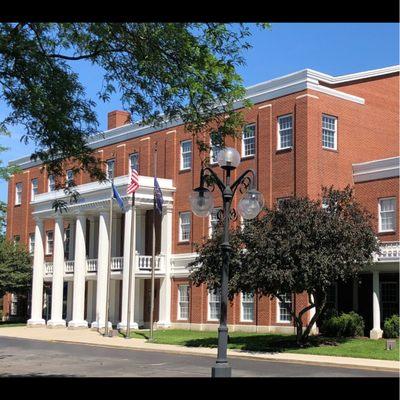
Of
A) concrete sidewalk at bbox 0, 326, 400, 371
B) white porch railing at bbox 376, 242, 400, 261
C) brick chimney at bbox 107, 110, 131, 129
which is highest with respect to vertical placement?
brick chimney at bbox 107, 110, 131, 129

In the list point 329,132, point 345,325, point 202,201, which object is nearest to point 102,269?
point 329,132

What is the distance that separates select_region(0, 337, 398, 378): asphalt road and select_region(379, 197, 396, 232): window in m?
12.2

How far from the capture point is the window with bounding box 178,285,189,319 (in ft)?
132

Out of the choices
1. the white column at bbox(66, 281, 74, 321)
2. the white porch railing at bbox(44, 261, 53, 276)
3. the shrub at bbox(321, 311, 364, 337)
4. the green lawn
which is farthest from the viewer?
the white porch railing at bbox(44, 261, 53, 276)

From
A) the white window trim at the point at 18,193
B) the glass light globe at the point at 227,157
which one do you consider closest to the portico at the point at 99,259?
the white window trim at the point at 18,193

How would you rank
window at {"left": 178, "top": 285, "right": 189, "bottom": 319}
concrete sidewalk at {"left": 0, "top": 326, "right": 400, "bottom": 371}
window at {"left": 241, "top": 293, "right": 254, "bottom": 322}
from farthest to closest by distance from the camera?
window at {"left": 178, "top": 285, "right": 189, "bottom": 319}
window at {"left": 241, "top": 293, "right": 254, "bottom": 322}
concrete sidewalk at {"left": 0, "top": 326, "right": 400, "bottom": 371}

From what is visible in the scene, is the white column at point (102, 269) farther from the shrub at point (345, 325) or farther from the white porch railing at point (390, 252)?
the white porch railing at point (390, 252)

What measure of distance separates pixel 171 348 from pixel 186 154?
1594cm

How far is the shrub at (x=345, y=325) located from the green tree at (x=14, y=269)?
27388 millimetres

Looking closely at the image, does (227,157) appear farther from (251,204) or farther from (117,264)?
(117,264)

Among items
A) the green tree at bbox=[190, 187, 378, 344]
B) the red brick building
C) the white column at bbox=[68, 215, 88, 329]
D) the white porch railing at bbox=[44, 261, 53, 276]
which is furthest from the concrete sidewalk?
the white porch railing at bbox=[44, 261, 53, 276]

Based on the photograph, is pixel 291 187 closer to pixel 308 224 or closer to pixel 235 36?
pixel 308 224

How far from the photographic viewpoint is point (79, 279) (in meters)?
43.2

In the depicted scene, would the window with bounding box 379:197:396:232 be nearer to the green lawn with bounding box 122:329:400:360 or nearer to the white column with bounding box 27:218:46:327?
the green lawn with bounding box 122:329:400:360
